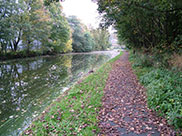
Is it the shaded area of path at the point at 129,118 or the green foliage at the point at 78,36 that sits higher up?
the green foliage at the point at 78,36

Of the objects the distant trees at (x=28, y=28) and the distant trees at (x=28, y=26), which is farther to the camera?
the distant trees at (x=28, y=28)

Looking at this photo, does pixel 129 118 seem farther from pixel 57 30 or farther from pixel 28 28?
pixel 57 30

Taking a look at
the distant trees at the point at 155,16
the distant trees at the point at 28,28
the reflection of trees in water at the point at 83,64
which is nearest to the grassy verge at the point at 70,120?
the distant trees at the point at 155,16

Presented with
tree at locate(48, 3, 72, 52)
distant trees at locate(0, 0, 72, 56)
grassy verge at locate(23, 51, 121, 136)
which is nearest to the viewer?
grassy verge at locate(23, 51, 121, 136)

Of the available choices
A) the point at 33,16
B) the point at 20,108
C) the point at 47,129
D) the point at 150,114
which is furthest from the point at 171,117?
the point at 33,16

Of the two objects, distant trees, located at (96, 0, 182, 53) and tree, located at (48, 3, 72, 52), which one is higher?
tree, located at (48, 3, 72, 52)

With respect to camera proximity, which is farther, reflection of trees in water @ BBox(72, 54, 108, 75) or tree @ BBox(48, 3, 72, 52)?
tree @ BBox(48, 3, 72, 52)

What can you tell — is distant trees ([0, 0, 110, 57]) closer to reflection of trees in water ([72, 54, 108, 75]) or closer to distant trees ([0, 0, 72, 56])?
distant trees ([0, 0, 72, 56])

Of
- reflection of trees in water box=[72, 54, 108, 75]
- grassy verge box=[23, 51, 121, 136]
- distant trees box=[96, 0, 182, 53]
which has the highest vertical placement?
distant trees box=[96, 0, 182, 53]

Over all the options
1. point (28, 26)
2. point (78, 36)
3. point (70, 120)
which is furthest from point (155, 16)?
point (78, 36)

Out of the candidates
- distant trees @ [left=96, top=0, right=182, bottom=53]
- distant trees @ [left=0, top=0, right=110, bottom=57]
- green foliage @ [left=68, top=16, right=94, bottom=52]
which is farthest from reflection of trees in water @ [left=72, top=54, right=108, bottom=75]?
green foliage @ [left=68, top=16, right=94, bottom=52]

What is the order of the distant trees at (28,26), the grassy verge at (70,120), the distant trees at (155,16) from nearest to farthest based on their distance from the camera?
the grassy verge at (70,120)
the distant trees at (155,16)
the distant trees at (28,26)

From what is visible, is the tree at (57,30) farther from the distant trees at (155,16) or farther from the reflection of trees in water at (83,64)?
the distant trees at (155,16)

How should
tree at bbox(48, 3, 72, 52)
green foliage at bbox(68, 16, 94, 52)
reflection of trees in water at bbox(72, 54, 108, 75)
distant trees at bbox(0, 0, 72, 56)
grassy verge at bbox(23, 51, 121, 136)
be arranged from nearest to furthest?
grassy verge at bbox(23, 51, 121, 136)
reflection of trees in water at bbox(72, 54, 108, 75)
distant trees at bbox(0, 0, 72, 56)
tree at bbox(48, 3, 72, 52)
green foliage at bbox(68, 16, 94, 52)
